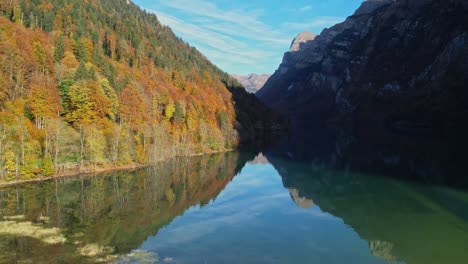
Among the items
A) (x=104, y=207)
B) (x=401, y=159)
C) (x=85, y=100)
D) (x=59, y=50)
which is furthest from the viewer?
(x=401, y=159)

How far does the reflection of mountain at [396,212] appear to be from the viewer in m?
40.8

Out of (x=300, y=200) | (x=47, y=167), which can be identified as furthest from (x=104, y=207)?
(x=300, y=200)

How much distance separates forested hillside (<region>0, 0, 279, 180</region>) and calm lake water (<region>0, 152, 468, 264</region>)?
27.3ft

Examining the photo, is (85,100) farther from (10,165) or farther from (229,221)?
(229,221)

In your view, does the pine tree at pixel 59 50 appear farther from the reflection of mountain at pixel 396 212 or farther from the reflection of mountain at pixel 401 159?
the reflection of mountain at pixel 401 159

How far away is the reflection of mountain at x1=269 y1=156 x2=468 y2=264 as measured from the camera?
40781 millimetres

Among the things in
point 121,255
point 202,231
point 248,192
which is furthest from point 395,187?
point 121,255

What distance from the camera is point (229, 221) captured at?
2036 inches

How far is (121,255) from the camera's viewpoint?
→ 3672cm

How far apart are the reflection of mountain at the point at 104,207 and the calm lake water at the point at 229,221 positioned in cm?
13

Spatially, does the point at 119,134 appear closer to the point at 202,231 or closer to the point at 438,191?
the point at 202,231

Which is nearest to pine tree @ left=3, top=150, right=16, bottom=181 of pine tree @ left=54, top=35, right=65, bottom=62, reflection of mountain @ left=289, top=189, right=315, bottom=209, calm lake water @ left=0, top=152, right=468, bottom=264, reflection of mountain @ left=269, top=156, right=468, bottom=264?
calm lake water @ left=0, top=152, right=468, bottom=264

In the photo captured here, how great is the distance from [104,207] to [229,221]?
1884 centimetres

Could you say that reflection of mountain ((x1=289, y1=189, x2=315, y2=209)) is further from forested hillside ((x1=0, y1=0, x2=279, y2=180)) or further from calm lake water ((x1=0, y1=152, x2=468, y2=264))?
forested hillside ((x1=0, y1=0, x2=279, y2=180))
